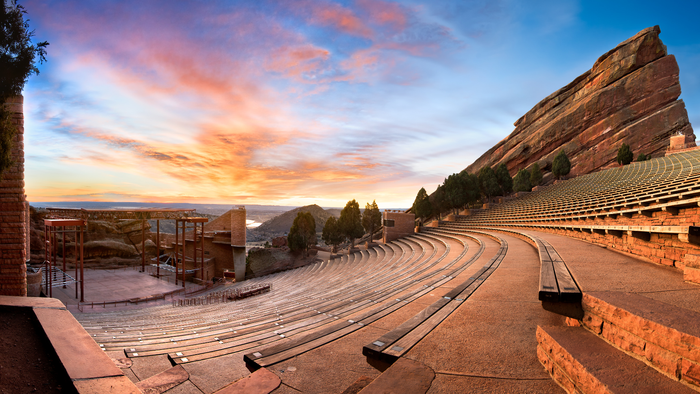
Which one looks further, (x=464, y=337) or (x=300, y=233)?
(x=300, y=233)

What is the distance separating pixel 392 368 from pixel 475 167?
274 feet

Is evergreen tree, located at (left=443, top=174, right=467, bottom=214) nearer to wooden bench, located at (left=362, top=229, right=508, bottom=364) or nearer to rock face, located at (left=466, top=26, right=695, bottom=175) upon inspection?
rock face, located at (left=466, top=26, right=695, bottom=175)

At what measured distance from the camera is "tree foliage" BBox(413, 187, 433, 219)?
46.3 m

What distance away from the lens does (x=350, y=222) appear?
42.5 meters

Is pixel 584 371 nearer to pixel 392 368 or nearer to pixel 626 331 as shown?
pixel 626 331

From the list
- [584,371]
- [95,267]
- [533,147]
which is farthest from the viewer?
[533,147]

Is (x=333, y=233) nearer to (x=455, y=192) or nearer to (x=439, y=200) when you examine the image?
(x=439, y=200)

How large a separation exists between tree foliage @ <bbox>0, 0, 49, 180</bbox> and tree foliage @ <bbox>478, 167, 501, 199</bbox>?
4889 cm

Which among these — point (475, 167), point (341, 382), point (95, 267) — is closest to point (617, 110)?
point (475, 167)

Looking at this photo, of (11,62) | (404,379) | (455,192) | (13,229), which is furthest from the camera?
(455,192)

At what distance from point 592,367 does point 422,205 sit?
1779 inches

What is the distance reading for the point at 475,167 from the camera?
78.5 metres

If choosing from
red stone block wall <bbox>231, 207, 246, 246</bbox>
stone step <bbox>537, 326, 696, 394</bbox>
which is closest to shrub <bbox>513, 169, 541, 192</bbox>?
red stone block wall <bbox>231, 207, 246, 246</bbox>

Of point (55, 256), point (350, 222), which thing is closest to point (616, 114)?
point (350, 222)
